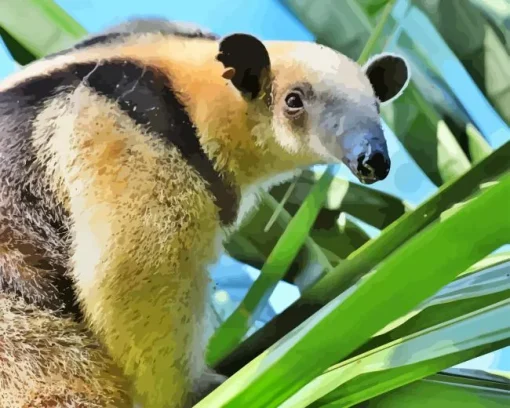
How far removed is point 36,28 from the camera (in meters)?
1.01

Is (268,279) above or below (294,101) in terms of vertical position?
below

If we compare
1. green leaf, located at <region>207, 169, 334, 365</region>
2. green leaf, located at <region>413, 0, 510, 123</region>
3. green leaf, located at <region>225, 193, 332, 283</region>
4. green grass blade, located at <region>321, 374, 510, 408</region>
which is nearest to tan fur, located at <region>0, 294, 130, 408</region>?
green leaf, located at <region>207, 169, 334, 365</region>

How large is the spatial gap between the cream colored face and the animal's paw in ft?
1.16

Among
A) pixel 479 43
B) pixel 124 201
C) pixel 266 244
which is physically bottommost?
pixel 124 201

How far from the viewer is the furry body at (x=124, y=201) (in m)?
0.85

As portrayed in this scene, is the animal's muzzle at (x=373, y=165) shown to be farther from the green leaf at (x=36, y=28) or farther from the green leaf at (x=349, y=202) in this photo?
the green leaf at (x=36, y=28)

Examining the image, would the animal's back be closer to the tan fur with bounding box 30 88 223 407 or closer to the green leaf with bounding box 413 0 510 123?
the tan fur with bounding box 30 88 223 407

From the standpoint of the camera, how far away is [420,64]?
1.02m

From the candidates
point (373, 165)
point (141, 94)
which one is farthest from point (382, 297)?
point (141, 94)

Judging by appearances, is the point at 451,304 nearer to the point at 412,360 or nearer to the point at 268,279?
the point at 412,360

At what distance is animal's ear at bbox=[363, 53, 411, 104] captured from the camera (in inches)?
36.6

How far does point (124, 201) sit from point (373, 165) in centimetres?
35

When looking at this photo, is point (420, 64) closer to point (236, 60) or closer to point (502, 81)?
point (502, 81)

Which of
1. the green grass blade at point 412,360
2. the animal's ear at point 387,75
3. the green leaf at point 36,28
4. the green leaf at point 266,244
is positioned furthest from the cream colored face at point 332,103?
the green leaf at point 36,28
